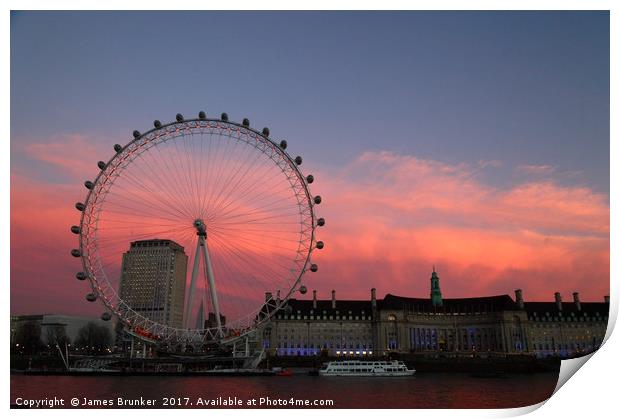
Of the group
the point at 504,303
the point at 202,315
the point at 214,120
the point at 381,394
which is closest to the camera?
→ the point at 381,394

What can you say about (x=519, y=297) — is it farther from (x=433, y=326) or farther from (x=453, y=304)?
(x=433, y=326)

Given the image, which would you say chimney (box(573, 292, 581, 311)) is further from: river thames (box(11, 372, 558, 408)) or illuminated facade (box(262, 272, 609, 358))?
river thames (box(11, 372, 558, 408))

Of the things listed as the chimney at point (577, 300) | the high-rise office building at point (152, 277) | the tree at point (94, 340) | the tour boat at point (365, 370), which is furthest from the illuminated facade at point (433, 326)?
the high-rise office building at point (152, 277)

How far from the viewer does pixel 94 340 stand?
7475 cm

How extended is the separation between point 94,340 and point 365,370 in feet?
173

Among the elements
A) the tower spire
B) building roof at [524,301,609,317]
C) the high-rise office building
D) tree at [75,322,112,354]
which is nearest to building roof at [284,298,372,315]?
the tower spire

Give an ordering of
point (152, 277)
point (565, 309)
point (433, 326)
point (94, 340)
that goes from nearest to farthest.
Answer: point (565, 309) → point (433, 326) → point (94, 340) → point (152, 277)

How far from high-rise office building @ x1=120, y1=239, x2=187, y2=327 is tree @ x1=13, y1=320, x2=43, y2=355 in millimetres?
30604

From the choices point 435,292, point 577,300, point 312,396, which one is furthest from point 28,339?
point 577,300

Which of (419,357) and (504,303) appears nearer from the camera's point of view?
(419,357)
